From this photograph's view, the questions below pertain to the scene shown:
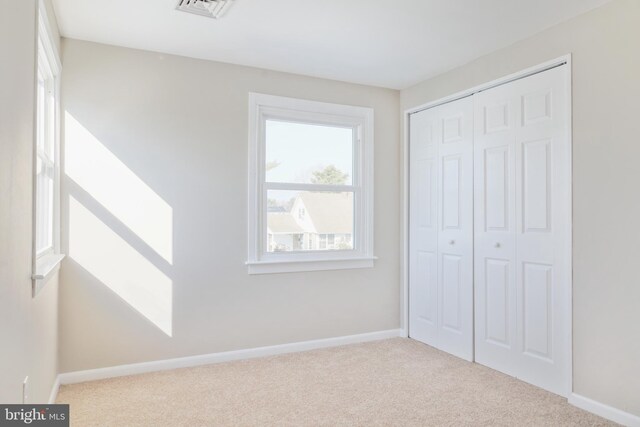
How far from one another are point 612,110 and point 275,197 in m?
2.47

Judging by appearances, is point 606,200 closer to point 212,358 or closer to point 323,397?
point 323,397

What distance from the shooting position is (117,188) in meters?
3.22

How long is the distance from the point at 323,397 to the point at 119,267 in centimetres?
172

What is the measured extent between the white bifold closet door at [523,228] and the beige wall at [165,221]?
135 centimetres

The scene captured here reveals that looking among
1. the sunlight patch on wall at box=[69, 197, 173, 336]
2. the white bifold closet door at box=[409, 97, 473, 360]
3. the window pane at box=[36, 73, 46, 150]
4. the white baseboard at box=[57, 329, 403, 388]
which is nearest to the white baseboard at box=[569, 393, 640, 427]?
the white bifold closet door at box=[409, 97, 473, 360]

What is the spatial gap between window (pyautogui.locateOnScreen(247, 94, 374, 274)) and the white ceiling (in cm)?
47

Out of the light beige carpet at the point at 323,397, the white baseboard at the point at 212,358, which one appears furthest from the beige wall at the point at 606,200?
the white baseboard at the point at 212,358

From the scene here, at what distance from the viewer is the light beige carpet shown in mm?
2527

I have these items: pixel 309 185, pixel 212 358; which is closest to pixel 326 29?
pixel 309 185

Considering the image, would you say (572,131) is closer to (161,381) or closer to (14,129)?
(14,129)

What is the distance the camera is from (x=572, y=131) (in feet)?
9.07

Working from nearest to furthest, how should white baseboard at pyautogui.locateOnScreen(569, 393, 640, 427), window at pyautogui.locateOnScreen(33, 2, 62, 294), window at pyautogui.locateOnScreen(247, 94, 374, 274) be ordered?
white baseboard at pyautogui.locateOnScreen(569, 393, 640, 427) → window at pyautogui.locateOnScreen(33, 2, 62, 294) → window at pyautogui.locateOnScreen(247, 94, 374, 274)

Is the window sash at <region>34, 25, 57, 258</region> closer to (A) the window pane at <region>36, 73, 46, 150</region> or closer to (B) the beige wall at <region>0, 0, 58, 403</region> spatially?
(A) the window pane at <region>36, 73, 46, 150</region>

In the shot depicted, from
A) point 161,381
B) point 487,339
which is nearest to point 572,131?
point 487,339
